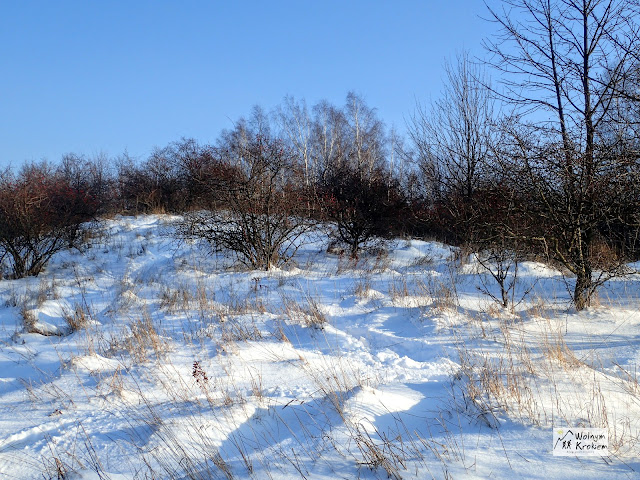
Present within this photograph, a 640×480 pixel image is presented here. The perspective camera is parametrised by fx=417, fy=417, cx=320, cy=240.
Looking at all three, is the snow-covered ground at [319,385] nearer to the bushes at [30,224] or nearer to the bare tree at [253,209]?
the bare tree at [253,209]

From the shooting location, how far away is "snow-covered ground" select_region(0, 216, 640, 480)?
6.37 feet

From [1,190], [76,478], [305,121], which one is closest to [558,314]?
[76,478]

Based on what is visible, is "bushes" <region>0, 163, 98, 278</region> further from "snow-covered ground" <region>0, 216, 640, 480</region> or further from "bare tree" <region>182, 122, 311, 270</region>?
"bare tree" <region>182, 122, 311, 270</region>

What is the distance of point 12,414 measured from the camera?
264 centimetres

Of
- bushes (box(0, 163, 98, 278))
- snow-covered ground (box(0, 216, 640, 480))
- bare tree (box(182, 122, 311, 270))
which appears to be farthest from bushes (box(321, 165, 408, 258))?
bushes (box(0, 163, 98, 278))

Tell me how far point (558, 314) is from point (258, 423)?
3609 millimetres

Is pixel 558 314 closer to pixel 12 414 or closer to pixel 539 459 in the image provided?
pixel 539 459

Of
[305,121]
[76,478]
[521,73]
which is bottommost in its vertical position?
[76,478]

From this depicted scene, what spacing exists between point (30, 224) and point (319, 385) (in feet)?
27.8

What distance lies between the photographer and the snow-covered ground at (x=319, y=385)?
1.94 metres

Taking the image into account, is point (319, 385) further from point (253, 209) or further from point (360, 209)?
point (360, 209)

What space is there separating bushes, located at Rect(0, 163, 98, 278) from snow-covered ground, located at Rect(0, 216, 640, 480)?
306 cm

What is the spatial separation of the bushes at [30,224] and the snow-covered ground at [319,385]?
3064mm

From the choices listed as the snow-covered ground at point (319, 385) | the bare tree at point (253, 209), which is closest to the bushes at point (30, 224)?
the snow-covered ground at point (319, 385)
